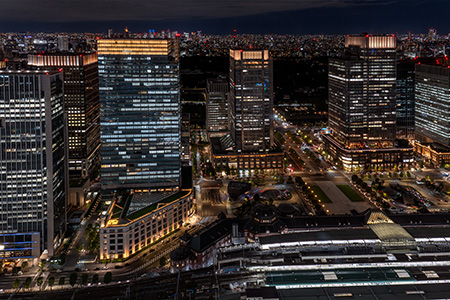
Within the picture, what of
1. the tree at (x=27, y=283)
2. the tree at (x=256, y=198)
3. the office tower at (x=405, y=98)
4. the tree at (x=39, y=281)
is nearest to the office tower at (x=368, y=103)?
the office tower at (x=405, y=98)

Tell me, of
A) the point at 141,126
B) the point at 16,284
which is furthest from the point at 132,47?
the point at 16,284

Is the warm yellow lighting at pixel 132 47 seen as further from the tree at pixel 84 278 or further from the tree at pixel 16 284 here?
the tree at pixel 16 284

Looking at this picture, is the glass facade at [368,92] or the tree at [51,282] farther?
the glass facade at [368,92]

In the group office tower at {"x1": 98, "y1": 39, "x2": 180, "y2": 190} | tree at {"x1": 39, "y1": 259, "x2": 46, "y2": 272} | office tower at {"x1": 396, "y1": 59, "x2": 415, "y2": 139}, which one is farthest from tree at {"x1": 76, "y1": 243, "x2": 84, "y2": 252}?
office tower at {"x1": 396, "y1": 59, "x2": 415, "y2": 139}

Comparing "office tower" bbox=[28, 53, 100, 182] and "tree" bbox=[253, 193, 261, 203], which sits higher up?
"office tower" bbox=[28, 53, 100, 182]

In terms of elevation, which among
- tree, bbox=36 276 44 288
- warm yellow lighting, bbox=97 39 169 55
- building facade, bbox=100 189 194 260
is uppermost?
warm yellow lighting, bbox=97 39 169 55

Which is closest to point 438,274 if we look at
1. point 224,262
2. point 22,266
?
point 224,262

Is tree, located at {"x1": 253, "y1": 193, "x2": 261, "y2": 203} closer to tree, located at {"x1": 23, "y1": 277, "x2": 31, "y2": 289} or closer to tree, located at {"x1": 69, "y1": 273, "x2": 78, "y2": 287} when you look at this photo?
tree, located at {"x1": 69, "y1": 273, "x2": 78, "y2": 287}
